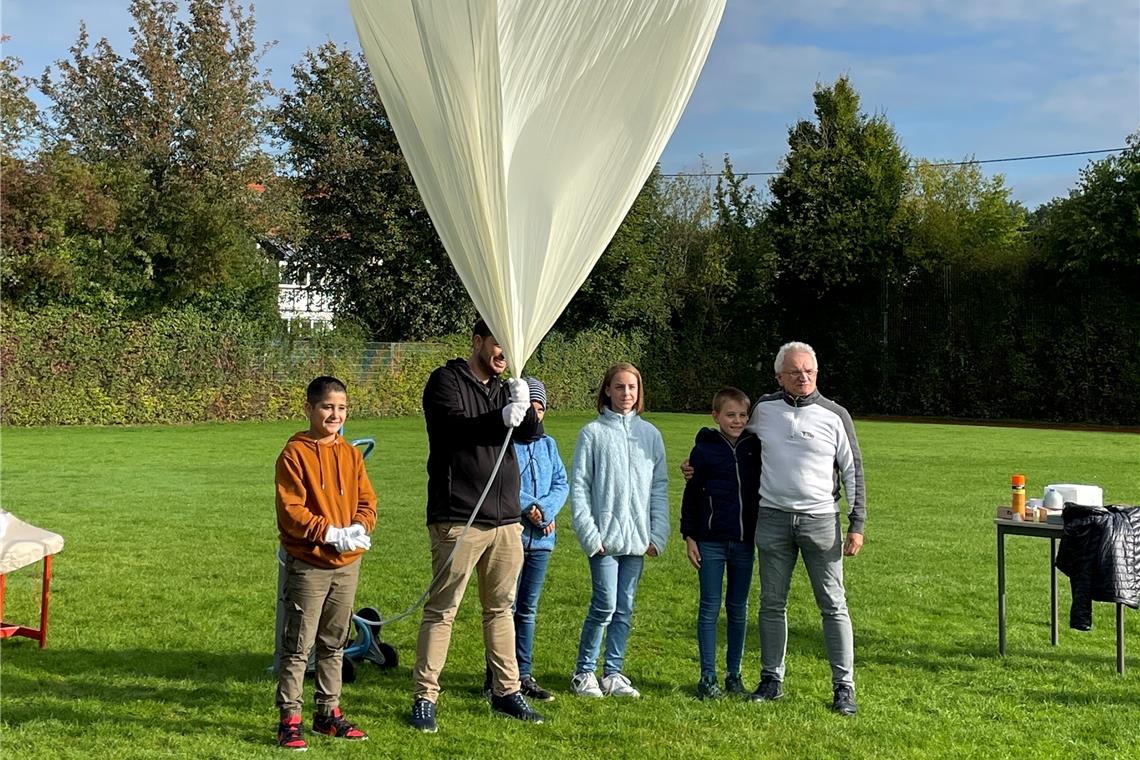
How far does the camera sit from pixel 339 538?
4.14 metres

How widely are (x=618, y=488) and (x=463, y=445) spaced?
90 centimetres

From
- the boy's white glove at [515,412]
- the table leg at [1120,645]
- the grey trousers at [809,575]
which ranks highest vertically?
the boy's white glove at [515,412]

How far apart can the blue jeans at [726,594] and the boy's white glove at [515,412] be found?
1328mm

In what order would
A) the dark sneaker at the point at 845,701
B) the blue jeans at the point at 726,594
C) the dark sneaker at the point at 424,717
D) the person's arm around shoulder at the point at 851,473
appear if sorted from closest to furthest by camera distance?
the dark sneaker at the point at 424,717, the dark sneaker at the point at 845,701, the person's arm around shoulder at the point at 851,473, the blue jeans at the point at 726,594

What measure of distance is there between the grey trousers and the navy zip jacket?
0.29 ft

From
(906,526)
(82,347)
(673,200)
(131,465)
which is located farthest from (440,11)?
(673,200)

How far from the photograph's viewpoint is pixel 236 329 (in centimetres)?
2194

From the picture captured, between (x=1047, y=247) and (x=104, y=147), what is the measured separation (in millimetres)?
24432

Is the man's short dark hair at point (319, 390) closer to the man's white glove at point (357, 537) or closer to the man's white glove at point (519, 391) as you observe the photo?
the man's white glove at point (357, 537)

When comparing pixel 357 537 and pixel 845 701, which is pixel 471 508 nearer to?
pixel 357 537

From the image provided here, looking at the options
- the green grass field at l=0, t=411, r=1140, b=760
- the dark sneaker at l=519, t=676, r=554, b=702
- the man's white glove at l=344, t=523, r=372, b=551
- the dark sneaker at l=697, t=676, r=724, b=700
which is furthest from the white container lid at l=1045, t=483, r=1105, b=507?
the man's white glove at l=344, t=523, r=372, b=551

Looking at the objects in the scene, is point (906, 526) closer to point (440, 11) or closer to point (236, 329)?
point (440, 11)

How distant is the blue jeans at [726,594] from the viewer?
193 inches

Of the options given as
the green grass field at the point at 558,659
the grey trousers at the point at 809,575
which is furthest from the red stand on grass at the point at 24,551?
the grey trousers at the point at 809,575
